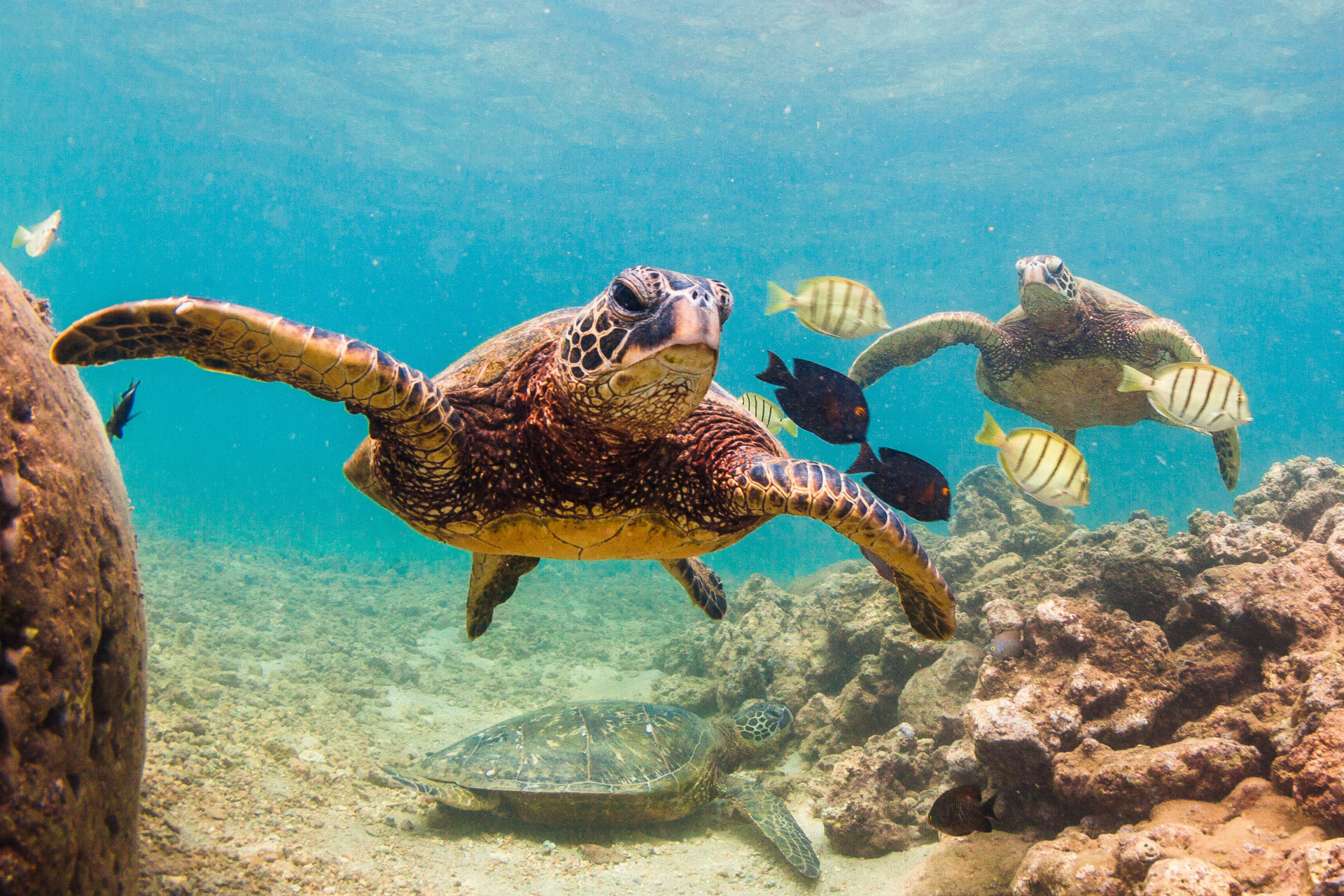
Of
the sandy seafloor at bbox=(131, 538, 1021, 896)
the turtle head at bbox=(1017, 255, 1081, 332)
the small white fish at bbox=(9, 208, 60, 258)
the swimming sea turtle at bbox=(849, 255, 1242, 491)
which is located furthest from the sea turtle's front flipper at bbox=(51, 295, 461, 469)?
the small white fish at bbox=(9, 208, 60, 258)

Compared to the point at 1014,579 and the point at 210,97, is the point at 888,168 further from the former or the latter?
the point at 210,97

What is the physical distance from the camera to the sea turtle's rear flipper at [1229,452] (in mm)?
6992

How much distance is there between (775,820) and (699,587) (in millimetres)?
1973

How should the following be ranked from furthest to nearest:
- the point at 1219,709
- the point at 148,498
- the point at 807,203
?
1. the point at 148,498
2. the point at 807,203
3. the point at 1219,709

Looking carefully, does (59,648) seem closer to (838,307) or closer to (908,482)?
(908,482)

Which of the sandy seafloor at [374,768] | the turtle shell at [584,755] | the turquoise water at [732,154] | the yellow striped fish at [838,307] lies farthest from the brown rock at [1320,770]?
the turquoise water at [732,154]

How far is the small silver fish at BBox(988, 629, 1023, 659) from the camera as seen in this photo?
4.31 meters

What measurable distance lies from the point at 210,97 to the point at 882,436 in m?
81.4

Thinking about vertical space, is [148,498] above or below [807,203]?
below

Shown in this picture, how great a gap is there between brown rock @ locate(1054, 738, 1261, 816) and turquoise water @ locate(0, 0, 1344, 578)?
90.2 feet

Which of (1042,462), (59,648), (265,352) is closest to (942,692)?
(1042,462)

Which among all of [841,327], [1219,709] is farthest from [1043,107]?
[1219,709]

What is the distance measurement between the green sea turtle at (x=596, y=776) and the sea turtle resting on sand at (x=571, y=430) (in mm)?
2337

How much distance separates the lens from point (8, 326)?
177 centimetres
